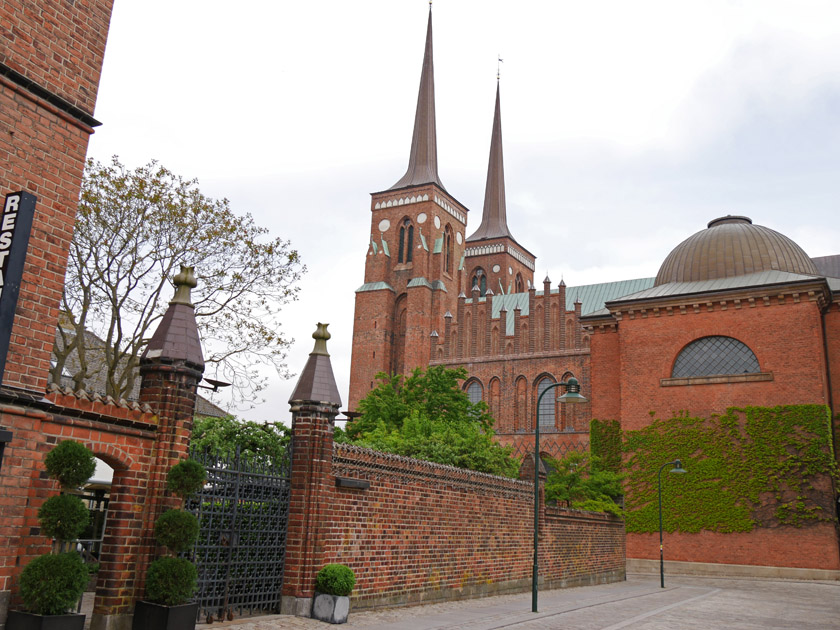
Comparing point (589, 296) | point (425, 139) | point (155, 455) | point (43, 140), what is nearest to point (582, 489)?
point (155, 455)

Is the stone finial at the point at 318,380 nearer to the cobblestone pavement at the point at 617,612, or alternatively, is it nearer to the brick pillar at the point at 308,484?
the brick pillar at the point at 308,484

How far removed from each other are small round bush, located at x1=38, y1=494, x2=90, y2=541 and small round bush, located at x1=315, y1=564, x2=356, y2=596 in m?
4.60

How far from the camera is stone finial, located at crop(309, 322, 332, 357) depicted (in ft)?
40.0

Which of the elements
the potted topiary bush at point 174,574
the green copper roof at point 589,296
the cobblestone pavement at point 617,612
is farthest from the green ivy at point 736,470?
the potted topiary bush at point 174,574

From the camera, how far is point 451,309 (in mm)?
52219

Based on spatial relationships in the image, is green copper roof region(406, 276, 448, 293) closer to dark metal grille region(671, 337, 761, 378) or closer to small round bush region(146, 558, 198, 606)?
dark metal grille region(671, 337, 761, 378)

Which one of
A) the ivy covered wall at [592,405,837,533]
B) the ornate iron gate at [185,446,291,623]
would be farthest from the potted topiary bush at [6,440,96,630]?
the ivy covered wall at [592,405,837,533]

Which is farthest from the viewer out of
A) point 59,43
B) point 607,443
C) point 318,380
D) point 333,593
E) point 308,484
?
point 607,443

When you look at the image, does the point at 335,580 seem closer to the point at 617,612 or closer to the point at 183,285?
the point at 183,285

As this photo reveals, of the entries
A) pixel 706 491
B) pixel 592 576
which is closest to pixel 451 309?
pixel 706 491

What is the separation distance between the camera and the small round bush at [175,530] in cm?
834

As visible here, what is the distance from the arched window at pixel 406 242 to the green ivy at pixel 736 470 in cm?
2760

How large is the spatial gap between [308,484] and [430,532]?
3553 mm

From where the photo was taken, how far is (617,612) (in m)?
14.5
